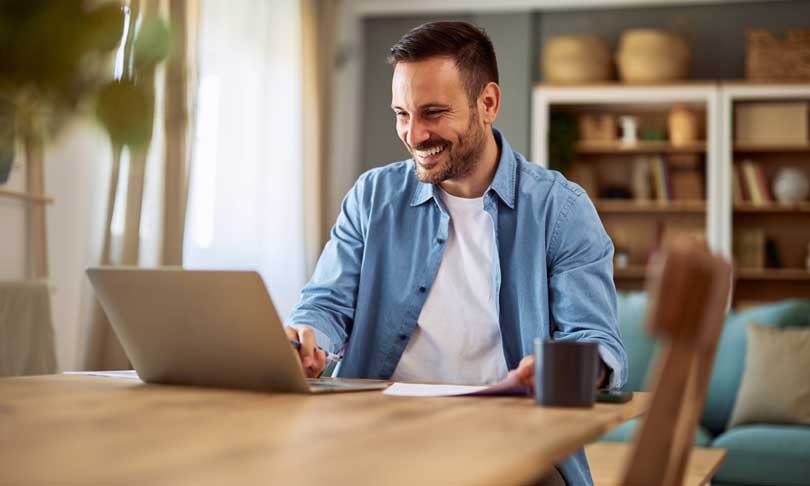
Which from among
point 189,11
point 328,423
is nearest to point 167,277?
point 328,423

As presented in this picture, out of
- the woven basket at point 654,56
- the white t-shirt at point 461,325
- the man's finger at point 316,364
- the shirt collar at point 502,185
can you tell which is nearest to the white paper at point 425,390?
the man's finger at point 316,364

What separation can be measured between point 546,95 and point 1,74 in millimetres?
5798

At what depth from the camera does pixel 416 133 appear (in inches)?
80.5

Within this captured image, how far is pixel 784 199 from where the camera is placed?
585 centimetres

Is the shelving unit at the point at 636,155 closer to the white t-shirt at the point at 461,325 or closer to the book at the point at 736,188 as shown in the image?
the book at the point at 736,188

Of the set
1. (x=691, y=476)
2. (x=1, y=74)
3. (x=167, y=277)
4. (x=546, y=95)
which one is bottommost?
(x=691, y=476)

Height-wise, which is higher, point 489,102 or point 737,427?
point 489,102

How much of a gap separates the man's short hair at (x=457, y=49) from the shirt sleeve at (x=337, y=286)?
0.93ft

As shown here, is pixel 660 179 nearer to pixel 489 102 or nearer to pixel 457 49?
pixel 489 102

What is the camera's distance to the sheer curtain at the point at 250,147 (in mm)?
4539

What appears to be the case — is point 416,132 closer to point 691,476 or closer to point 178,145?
point 691,476

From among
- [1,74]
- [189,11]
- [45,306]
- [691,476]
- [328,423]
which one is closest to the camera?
[1,74]

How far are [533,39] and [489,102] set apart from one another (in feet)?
13.9

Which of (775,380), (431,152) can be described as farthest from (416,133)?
(775,380)
